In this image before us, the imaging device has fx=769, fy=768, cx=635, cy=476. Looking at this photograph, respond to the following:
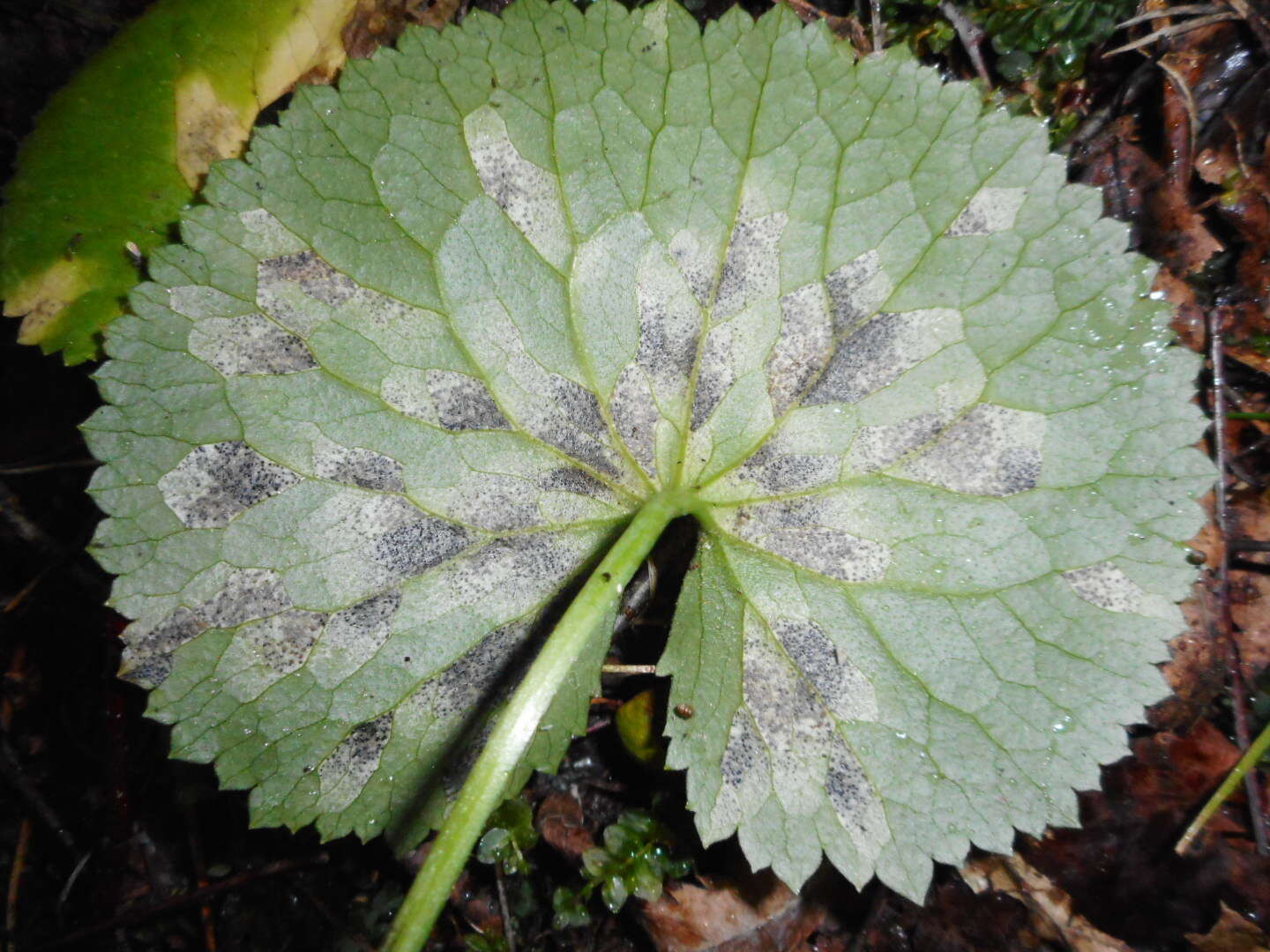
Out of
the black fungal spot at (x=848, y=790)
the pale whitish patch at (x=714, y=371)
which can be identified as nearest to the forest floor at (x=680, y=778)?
the pale whitish patch at (x=714, y=371)

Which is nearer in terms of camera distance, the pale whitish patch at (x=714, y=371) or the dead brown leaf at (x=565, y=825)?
the pale whitish patch at (x=714, y=371)

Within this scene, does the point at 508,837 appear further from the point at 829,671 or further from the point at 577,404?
the point at 577,404

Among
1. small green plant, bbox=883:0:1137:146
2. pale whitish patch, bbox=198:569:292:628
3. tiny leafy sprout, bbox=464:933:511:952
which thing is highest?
small green plant, bbox=883:0:1137:146

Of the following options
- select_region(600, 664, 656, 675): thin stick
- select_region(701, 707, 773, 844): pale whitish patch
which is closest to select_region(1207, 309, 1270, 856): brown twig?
select_region(701, 707, 773, 844): pale whitish patch

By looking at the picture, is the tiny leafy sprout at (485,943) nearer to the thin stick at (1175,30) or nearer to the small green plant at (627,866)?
the small green plant at (627,866)

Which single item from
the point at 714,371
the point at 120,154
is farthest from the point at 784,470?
the point at 120,154

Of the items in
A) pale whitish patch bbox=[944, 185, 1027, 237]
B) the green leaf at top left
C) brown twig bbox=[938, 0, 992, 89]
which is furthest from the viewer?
brown twig bbox=[938, 0, 992, 89]

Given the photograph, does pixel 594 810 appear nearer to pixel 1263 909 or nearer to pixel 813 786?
pixel 813 786

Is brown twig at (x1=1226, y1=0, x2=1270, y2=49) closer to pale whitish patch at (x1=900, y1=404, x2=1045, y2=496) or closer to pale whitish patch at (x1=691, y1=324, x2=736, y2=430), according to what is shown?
pale whitish patch at (x1=900, y1=404, x2=1045, y2=496)
